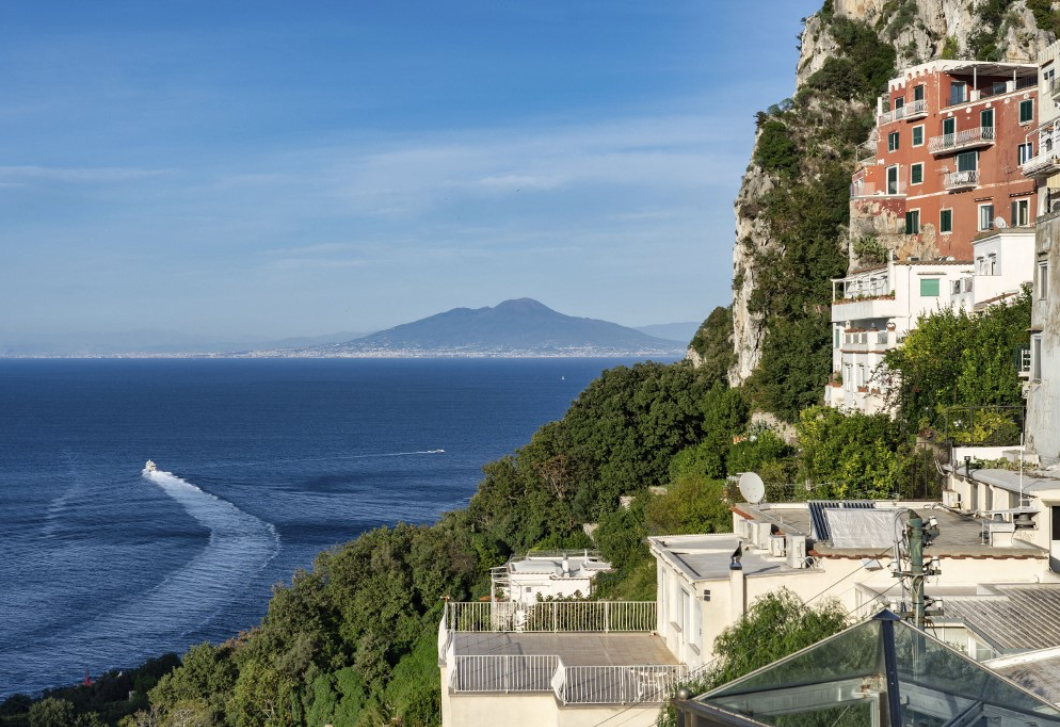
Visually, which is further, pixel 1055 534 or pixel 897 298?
pixel 897 298

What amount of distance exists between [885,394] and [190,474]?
2776 inches

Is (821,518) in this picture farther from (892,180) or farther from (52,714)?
(892,180)

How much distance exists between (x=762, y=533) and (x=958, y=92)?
28.8m

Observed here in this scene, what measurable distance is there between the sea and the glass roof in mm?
40303

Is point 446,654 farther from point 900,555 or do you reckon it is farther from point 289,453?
point 289,453

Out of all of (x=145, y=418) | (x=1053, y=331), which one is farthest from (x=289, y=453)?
(x=1053, y=331)

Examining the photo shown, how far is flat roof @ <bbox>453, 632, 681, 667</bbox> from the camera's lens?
18.6 m

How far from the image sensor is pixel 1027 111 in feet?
126

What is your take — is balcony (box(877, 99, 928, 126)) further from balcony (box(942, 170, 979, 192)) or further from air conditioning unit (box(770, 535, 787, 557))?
air conditioning unit (box(770, 535, 787, 557))

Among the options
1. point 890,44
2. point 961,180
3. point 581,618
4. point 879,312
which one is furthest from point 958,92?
point 581,618

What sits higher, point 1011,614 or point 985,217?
point 985,217

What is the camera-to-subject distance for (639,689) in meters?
16.8

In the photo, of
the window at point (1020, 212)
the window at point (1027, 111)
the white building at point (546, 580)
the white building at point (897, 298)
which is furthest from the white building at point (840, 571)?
the window at point (1027, 111)

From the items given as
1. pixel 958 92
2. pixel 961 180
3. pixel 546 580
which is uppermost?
pixel 958 92
